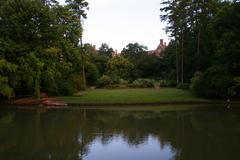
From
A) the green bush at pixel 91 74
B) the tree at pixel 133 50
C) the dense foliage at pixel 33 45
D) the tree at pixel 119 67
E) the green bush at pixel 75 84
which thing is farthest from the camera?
the tree at pixel 133 50

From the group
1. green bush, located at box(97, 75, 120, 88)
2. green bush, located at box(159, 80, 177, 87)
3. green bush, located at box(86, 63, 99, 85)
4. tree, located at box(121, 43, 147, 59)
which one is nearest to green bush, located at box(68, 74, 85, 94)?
green bush, located at box(97, 75, 120, 88)

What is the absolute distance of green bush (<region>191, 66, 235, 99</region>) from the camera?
33.5 m

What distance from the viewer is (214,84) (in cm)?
3403

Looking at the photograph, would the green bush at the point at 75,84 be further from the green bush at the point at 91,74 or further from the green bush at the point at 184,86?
the green bush at the point at 184,86

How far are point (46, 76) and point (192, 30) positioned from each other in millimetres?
21561

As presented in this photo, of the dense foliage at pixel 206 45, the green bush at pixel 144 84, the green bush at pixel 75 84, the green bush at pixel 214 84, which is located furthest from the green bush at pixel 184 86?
the green bush at pixel 75 84

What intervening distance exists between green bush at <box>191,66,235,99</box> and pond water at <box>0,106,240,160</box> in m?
8.65

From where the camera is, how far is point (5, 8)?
33281mm

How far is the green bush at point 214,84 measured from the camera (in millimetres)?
33500

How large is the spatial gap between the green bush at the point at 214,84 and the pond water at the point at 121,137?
28.4ft

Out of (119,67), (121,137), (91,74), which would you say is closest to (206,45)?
(91,74)

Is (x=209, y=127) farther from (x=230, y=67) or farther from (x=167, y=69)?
(x=167, y=69)

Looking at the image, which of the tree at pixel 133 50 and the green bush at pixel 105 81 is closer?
the green bush at pixel 105 81

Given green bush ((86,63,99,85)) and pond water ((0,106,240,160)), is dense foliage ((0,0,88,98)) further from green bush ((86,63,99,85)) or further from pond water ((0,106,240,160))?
green bush ((86,63,99,85))
